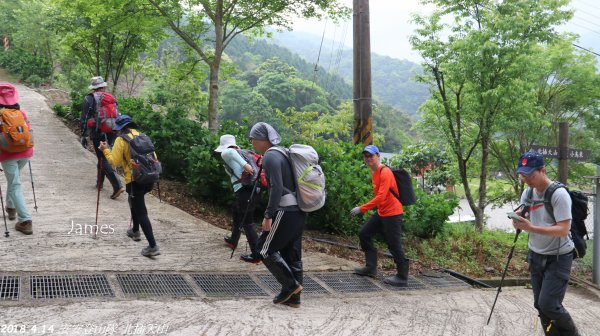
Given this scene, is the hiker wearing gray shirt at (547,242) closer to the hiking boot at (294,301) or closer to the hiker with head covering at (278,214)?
the hiker with head covering at (278,214)

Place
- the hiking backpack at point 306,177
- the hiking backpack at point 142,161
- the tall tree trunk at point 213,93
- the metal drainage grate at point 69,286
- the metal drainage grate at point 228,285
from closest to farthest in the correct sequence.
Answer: the metal drainage grate at point 69,286 → the hiking backpack at point 306,177 → the metal drainage grate at point 228,285 → the hiking backpack at point 142,161 → the tall tree trunk at point 213,93

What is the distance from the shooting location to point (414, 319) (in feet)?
17.4

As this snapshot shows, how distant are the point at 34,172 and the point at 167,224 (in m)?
3.60

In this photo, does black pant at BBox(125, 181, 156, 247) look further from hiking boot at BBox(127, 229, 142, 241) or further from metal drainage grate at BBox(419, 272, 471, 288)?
metal drainage grate at BBox(419, 272, 471, 288)

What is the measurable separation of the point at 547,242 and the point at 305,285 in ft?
8.97

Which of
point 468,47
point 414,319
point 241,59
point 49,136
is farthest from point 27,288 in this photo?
point 241,59

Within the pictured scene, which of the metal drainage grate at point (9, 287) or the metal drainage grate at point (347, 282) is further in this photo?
the metal drainage grate at point (347, 282)

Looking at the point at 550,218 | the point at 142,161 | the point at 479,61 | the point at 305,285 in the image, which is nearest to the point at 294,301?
the point at 305,285

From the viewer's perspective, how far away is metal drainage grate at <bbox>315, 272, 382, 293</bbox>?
6.04 metres

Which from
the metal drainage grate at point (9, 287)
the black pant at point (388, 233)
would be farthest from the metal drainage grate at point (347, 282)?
the metal drainage grate at point (9, 287)

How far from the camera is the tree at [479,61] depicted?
13766 mm

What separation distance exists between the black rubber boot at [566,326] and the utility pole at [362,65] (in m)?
5.07

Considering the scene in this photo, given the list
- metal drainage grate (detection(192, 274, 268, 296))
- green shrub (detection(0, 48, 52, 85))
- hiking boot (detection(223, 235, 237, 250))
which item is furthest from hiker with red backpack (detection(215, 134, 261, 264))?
green shrub (detection(0, 48, 52, 85))

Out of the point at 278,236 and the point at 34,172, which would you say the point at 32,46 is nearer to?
the point at 34,172
